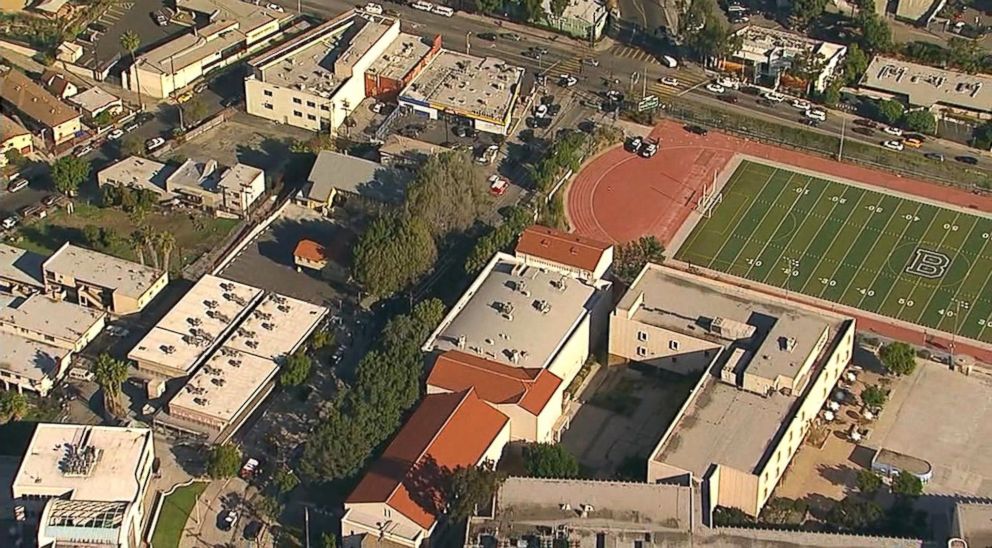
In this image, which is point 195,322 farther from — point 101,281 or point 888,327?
point 888,327

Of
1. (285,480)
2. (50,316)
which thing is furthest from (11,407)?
(285,480)

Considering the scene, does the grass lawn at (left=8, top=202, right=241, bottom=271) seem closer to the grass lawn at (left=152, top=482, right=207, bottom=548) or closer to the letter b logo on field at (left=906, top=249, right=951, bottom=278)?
the grass lawn at (left=152, top=482, right=207, bottom=548)

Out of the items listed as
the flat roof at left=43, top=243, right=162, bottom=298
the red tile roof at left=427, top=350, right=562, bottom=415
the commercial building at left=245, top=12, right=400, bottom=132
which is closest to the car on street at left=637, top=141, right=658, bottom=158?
the commercial building at left=245, top=12, right=400, bottom=132

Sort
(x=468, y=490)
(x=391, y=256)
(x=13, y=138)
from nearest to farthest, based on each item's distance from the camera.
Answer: (x=468, y=490) < (x=391, y=256) < (x=13, y=138)

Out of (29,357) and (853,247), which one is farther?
(853,247)

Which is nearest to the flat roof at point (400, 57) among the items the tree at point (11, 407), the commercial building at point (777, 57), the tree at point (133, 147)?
the tree at point (133, 147)

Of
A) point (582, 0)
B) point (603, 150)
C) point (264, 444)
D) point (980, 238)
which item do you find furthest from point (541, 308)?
point (582, 0)

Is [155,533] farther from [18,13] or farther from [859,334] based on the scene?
[18,13]
